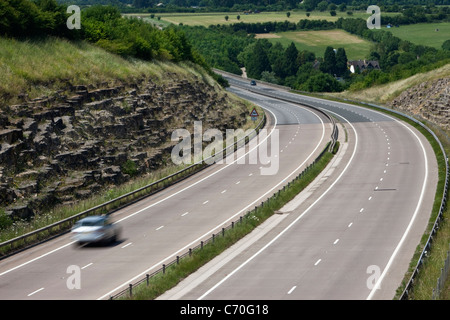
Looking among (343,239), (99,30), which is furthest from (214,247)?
(99,30)

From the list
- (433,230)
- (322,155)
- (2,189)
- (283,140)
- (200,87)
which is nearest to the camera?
(433,230)

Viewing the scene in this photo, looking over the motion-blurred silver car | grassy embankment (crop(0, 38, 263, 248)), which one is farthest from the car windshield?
grassy embankment (crop(0, 38, 263, 248))

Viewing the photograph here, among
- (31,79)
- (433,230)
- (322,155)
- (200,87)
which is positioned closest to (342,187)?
(322,155)

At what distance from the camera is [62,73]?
6825 cm

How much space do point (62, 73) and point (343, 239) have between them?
110 ft

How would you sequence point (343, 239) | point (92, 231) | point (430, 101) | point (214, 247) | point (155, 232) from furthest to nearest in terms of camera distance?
point (430, 101)
point (155, 232)
point (343, 239)
point (92, 231)
point (214, 247)

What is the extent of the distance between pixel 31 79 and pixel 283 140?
89.5 feet

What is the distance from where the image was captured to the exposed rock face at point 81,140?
51.7 metres

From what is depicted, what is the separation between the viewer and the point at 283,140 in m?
81.2

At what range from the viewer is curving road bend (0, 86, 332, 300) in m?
35.9

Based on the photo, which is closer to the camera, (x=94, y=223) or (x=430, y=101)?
(x=94, y=223)

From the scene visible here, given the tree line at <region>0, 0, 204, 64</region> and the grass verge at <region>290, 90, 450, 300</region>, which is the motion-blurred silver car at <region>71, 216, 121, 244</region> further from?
Result: the tree line at <region>0, 0, 204, 64</region>

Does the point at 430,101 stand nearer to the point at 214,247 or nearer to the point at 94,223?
the point at 214,247

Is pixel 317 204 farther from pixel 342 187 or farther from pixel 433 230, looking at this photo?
pixel 433 230
